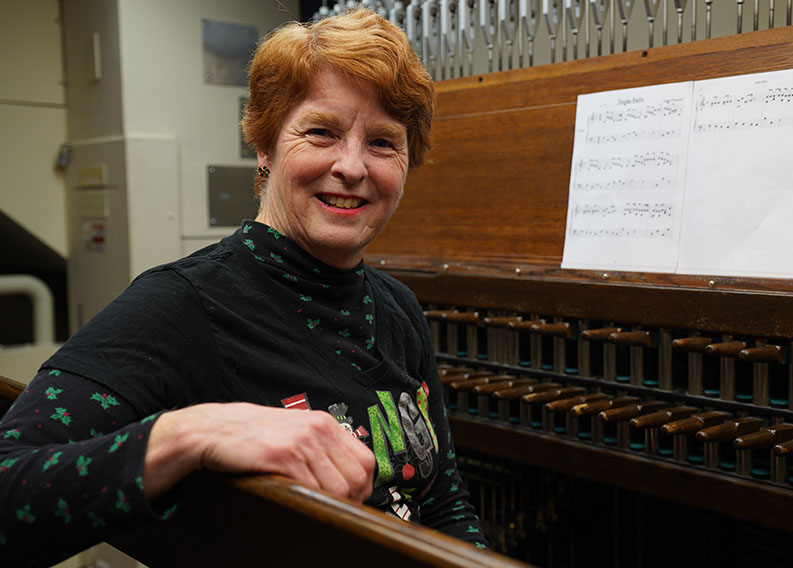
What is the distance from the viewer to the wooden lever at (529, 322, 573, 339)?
185 centimetres

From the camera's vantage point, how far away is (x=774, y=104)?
165 cm

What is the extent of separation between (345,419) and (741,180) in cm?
107

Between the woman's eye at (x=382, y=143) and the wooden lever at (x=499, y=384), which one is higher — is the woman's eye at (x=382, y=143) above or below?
above

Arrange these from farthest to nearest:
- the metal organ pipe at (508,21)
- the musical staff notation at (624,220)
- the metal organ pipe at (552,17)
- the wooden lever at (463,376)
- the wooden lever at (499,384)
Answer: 1. the metal organ pipe at (508,21)
2. the metal organ pipe at (552,17)
3. the wooden lever at (463,376)
4. the wooden lever at (499,384)
5. the musical staff notation at (624,220)

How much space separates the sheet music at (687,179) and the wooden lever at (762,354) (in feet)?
0.56

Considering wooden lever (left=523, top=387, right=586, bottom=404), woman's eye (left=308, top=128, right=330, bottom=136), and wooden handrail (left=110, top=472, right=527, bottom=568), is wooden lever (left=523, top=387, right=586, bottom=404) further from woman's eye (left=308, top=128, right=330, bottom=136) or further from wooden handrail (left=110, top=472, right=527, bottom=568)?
wooden handrail (left=110, top=472, right=527, bottom=568)

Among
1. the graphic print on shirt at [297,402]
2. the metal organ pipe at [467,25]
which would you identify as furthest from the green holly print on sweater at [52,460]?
the metal organ pipe at [467,25]

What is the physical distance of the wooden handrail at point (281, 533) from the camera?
0.53 metres

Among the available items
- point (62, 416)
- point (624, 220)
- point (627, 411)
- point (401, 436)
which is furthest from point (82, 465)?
point (624, 220)

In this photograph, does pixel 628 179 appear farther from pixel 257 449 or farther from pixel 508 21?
pixel 257 449

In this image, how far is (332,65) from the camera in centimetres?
118

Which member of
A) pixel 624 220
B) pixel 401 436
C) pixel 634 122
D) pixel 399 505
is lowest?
pixel 399 505

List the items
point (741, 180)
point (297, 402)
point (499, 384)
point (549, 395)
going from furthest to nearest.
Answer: point (499, 384) → point (549, 395) → point (741, 180) → point (297, 402)

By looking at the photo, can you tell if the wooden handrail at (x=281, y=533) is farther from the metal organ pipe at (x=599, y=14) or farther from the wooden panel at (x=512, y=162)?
the metal organ pipe at (x=599, y=14)
